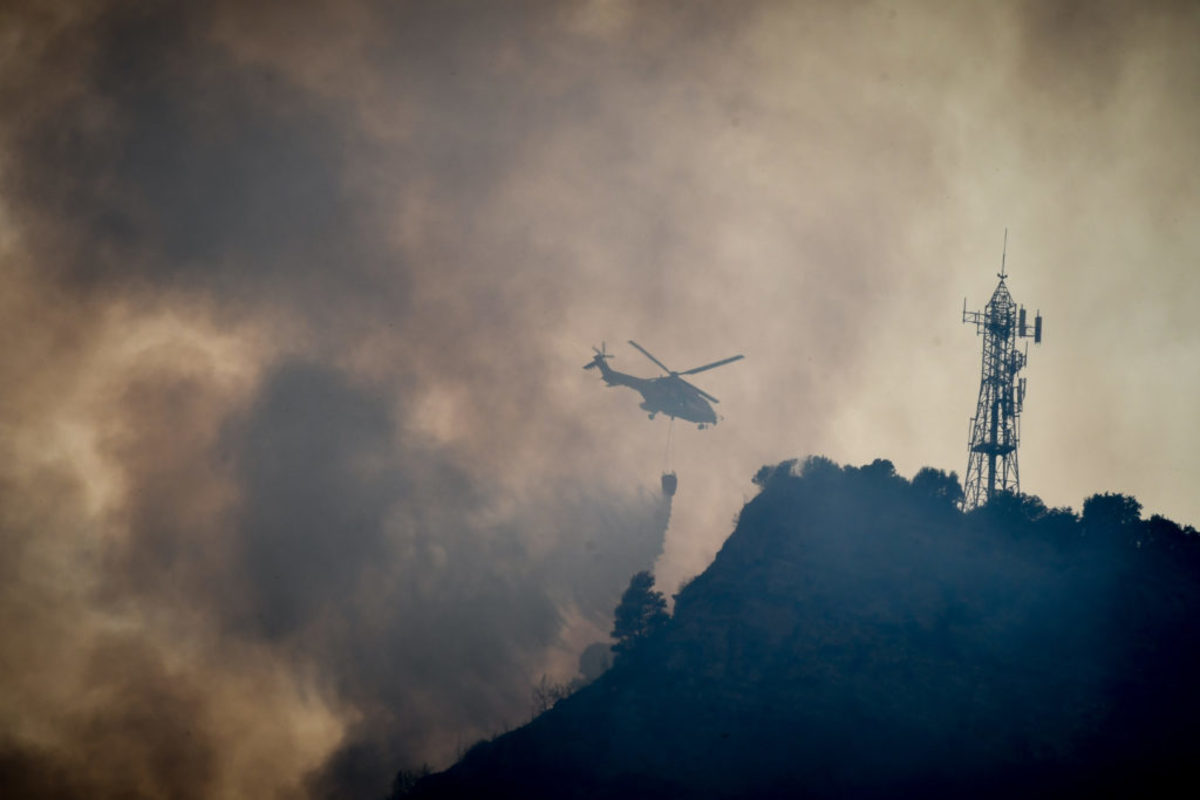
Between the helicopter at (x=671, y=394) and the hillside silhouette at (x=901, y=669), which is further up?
the helicopter at (x=671, y=394)

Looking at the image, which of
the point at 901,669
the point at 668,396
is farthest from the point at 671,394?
the point at 901,669

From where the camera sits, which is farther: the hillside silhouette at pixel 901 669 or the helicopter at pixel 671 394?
the helicopter at pixel 671 394

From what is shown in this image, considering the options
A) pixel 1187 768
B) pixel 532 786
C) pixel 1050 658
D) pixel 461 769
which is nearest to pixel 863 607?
pixel 1050 658

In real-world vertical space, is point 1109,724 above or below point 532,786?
above

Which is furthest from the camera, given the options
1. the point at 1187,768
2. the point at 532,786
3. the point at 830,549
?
the point at 830,549

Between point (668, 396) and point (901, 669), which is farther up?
point (668, 396)

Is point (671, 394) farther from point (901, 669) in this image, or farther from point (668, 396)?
point (901, 669)

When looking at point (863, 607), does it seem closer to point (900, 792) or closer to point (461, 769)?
point (900, 792)

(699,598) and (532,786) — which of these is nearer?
(532,786)

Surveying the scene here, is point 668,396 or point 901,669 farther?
point 668,396
